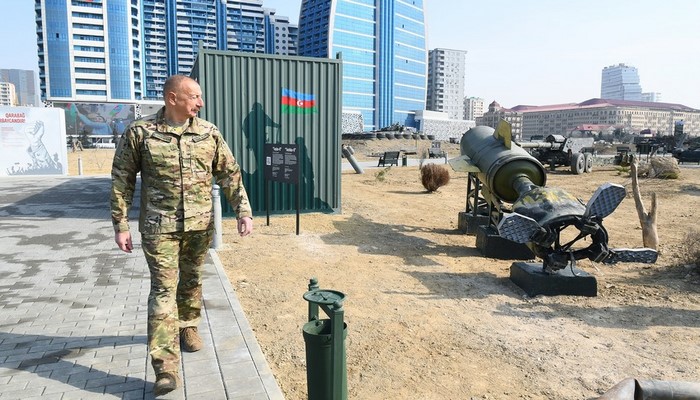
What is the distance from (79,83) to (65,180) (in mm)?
71804

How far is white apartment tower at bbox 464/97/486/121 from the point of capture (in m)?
188

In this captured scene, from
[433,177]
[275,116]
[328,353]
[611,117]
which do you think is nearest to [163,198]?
[328,353]

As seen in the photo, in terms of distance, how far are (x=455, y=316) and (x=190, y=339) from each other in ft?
9.27

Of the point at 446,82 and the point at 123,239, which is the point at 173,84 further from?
the point at 446,82

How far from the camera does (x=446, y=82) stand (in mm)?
145250

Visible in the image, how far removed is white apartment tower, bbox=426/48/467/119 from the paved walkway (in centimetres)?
14323

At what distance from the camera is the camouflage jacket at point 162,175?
323 cm

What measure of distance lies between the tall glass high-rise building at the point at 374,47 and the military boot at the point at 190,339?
321 ft

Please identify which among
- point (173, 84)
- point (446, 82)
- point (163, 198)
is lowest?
point (163, 198)

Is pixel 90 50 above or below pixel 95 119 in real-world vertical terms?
above

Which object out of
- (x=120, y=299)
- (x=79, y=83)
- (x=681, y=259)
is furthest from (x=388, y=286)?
(x=79, y=83)

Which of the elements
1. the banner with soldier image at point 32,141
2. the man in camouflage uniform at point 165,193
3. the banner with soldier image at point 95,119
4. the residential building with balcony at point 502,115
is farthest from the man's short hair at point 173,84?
the residential building with balcony at point 502,115

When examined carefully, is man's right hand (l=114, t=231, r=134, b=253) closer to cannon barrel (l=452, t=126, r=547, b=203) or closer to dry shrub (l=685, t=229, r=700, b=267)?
cannon barrel (l=452, t=126, r=547, b=203)

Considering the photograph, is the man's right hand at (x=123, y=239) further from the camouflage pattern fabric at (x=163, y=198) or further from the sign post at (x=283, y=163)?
the sign post at (x=283, y=163)
